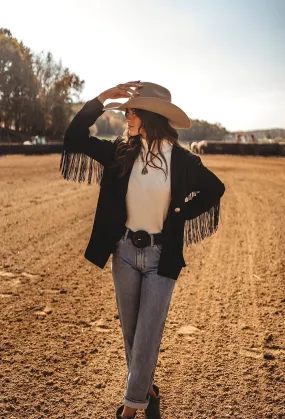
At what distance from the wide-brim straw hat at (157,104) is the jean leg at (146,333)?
0.90 metres

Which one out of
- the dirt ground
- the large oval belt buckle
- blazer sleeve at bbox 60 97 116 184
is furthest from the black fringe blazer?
the dirt ground

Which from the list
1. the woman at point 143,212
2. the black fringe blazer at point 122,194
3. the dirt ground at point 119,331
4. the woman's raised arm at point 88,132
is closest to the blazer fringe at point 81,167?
the black fringe blazer at point 122,194

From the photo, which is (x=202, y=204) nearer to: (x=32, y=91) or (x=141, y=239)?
(x=141, y=239)

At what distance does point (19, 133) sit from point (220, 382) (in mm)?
59057

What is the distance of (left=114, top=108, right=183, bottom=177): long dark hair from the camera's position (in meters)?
2.69

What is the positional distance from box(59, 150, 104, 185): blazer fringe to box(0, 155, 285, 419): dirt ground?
1.54 m

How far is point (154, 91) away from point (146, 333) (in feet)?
4.56

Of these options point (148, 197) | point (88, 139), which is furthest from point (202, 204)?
point (88, 139)

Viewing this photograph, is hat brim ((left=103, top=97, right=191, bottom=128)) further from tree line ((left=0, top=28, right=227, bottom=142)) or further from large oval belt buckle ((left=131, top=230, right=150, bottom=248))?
tree line ((left=0, top=28, right=227, bottom=142))

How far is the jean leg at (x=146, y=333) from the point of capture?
8.77 feet

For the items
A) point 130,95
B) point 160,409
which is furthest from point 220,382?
point 130,95

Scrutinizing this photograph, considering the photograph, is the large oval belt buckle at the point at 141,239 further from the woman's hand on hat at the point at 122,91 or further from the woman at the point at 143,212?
the woman's hand on hat at the point at 122,91

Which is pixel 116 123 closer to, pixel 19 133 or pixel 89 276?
pixel 19 133

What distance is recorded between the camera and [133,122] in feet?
9.05
